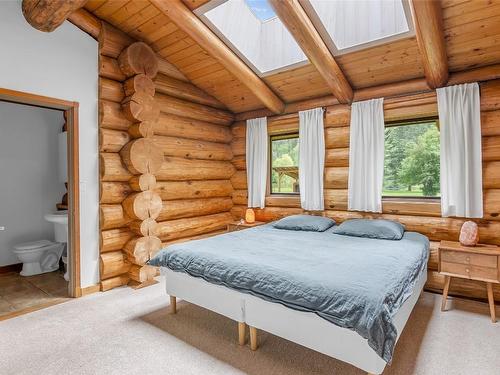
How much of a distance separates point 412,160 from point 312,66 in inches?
67.8

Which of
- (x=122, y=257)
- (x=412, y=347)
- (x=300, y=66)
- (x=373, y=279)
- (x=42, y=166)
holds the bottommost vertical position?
(x=412, y=347)

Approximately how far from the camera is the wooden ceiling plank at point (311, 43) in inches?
105

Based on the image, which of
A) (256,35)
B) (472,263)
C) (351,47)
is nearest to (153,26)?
(256,35)

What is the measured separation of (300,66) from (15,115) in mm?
4008

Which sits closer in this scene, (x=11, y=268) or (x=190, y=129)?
(x=11, y=268)

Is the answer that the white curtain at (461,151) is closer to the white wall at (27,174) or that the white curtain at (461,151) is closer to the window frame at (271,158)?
the window frame at (271,158)

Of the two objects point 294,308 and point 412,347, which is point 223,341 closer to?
point 294,308

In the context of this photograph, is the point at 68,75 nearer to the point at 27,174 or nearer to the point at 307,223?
the point at 27,174

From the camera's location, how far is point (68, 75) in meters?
3.17

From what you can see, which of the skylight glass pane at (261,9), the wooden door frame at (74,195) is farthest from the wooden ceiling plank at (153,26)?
the wooden door frame at (74,195)

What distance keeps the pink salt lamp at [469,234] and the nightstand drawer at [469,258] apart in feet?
0.56

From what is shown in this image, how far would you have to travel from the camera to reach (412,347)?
2240 mm

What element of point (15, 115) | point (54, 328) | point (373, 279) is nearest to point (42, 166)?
point (15, 115)

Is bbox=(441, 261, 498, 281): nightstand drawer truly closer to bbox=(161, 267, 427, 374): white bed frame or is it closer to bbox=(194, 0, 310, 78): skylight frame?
bbox=(161, 267, 427, 374): white bed frame
